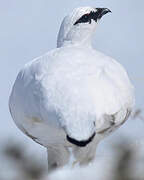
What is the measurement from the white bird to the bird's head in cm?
85

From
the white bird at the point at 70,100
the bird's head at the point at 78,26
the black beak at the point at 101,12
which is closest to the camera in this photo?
the white bird at the point at 70,100

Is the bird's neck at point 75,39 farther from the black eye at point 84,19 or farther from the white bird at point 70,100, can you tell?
the white bird at point 70,100

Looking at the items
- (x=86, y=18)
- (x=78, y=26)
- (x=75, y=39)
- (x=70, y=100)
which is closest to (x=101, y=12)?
(x=86, y=18)

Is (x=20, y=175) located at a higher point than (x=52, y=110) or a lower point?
higher

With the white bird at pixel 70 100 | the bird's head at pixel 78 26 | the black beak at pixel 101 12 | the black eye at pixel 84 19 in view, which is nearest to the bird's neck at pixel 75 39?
the bird's head at pixel 78 26

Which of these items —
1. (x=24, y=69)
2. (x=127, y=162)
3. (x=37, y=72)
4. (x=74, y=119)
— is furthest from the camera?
(x=24, y=69)

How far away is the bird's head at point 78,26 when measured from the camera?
6.20 metres

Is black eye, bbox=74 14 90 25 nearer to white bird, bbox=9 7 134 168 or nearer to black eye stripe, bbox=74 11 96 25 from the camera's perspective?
black eye stripe, bbox=74 11 96 25

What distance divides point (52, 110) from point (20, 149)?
11.1 feet

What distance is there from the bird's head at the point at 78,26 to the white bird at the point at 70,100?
2.79ft

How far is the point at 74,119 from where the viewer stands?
412 cm

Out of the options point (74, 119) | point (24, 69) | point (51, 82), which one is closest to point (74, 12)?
point (24, 69)

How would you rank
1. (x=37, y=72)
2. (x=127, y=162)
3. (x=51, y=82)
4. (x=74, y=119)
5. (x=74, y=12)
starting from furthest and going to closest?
(x=74, y=12) → (x=37, y=72) → (x=51, y=82) → (x=74, y=119) → (x=127, y=162)

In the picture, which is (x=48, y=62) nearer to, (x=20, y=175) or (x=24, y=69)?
(x=24, y=69)
